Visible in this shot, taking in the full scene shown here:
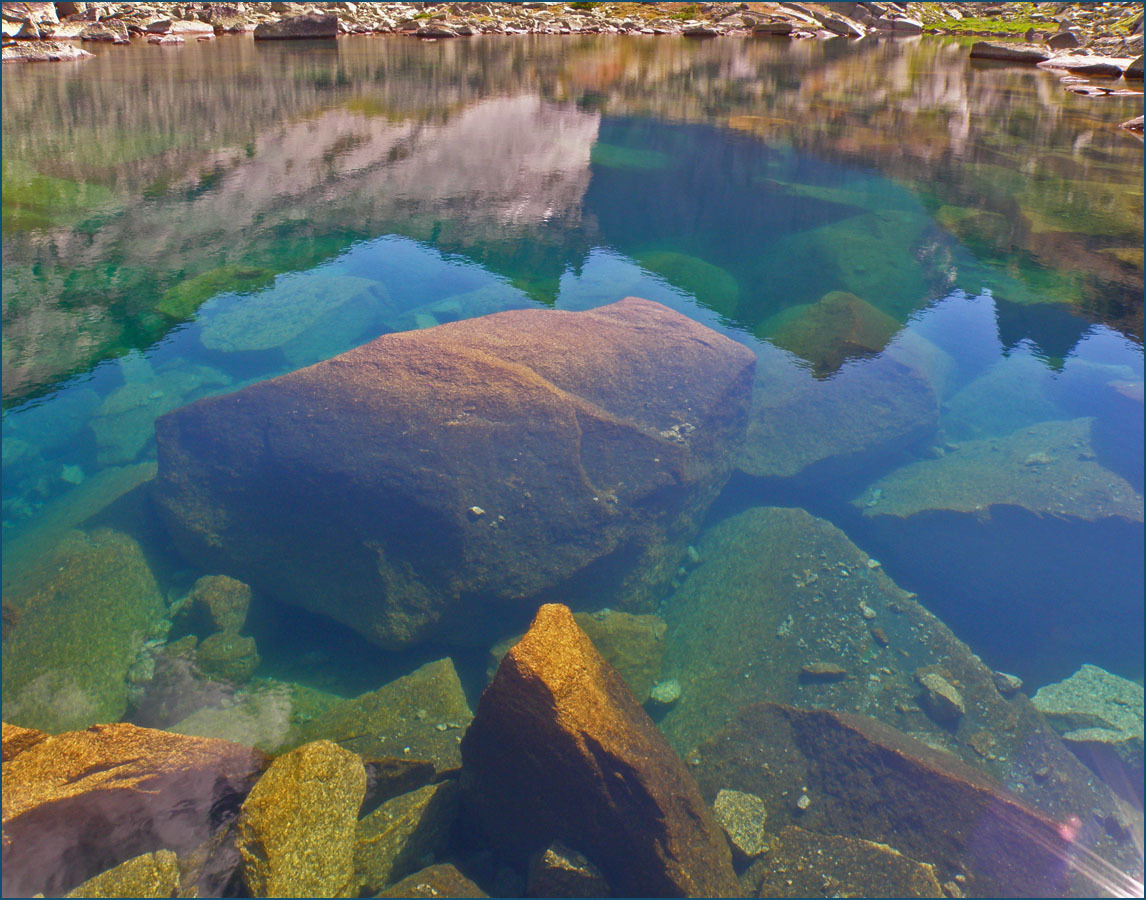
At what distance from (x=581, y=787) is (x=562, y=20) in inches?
1989

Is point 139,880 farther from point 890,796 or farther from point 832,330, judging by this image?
point 832,330

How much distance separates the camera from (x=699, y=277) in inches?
339

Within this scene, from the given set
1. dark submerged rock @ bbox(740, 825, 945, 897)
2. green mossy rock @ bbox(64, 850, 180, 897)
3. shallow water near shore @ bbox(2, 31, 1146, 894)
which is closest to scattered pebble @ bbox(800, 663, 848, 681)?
shallow water near shore @ bbox(2, 31, 1146, 894)

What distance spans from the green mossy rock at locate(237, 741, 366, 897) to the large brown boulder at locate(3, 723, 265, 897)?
10.5 inches

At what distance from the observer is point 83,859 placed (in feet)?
8.89

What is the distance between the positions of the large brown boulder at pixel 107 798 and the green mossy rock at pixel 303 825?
27cm

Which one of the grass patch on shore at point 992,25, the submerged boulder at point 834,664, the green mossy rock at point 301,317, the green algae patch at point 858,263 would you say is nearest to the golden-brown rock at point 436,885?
the submerged boulder at point 834,664

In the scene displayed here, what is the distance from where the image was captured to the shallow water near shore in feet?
14.3

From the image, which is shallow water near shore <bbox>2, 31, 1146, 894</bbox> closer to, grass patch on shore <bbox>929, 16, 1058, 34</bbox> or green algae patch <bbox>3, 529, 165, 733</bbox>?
green algae patch <bbox>3, 529, 165, 733</bbox>

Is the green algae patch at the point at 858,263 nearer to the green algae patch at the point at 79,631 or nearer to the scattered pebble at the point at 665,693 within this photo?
the scattered pebble at the point at 665,693

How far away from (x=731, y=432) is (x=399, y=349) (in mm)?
3195

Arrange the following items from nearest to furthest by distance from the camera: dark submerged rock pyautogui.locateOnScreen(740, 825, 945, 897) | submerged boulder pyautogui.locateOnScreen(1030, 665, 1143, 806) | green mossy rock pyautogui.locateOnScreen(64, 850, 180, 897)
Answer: green mossy rock pyautogui.locateOnScreen(64, 850, 180, 897), dark submerged rock pyautogui.locateOnScreen(740, 825, 945, 897), submerged boulder pyautogui.locateOnScreen(1030, 665, 1143, 806)

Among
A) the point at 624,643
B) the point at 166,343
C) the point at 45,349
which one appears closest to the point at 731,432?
the point at 624,643

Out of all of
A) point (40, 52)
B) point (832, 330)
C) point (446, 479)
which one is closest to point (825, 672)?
point (446, 479)
